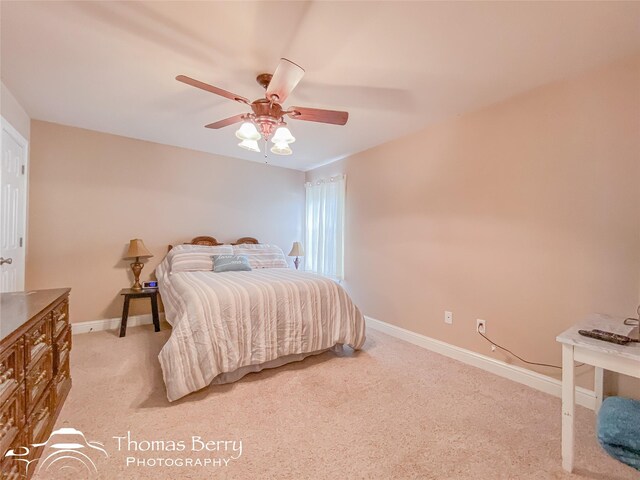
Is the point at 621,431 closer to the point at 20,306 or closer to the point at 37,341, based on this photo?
the point at 37,341

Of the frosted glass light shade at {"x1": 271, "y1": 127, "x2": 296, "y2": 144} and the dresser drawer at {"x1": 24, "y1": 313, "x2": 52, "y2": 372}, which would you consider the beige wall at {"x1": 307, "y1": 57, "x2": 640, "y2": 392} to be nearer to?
the frosted glass light shade at {"x1": 271, "y1": 127, "x2": 296, "y2": 144}

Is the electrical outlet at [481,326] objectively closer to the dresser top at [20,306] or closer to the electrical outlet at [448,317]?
the electrical outlet at [448,317]

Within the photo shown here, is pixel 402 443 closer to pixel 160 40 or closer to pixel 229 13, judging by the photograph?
pixel 229 13

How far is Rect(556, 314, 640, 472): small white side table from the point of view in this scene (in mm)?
1256

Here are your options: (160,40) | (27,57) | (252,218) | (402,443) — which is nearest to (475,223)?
(402,443)

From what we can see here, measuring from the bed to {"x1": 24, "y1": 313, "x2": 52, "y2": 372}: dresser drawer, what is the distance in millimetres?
627

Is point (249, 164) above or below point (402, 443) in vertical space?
above

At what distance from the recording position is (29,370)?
1.27 metres

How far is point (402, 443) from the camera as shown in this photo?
1570 millimetres

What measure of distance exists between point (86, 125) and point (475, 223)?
425 centimetres

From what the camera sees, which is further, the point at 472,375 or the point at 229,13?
the point at 472,375

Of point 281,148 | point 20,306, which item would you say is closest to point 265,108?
point 281,148

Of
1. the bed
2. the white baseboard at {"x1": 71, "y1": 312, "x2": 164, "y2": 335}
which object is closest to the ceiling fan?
the bed

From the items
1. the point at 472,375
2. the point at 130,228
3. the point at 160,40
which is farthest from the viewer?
the point at 130,228
